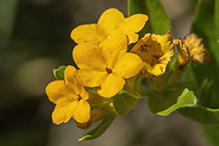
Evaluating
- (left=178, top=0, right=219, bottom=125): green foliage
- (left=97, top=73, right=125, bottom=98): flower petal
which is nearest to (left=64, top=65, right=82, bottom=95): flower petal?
(left=97, top=73, right=125, bottom=98): flower petal

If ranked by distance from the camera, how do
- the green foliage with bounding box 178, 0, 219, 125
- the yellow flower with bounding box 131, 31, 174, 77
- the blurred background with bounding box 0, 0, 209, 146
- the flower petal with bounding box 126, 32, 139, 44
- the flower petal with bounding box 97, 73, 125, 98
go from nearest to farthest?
the flower petal with bounding box 97, 73, 125, 98
the flower petal with bounding box 126, 32, 139, 44
the yellow flower with bounding box 131, 31, 174, 77
the green foliage with bounding box 178, 0, 219, 125
the blurred background with bounding box 0, 0, 209, 146

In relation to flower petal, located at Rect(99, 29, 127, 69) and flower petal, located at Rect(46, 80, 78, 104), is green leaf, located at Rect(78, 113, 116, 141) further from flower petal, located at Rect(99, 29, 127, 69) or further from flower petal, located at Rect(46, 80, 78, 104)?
flower petal, located at Rect(99, 29, 127, 69)

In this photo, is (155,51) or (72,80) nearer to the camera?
(72,80)

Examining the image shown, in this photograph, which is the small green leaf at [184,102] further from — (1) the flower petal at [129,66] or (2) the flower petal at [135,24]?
(2) the flower petal at [135,24]

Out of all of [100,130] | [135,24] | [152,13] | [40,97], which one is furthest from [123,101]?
[40,97]

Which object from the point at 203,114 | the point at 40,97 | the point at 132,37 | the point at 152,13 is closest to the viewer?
the point at 132,37

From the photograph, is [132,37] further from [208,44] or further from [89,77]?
[208,44]
